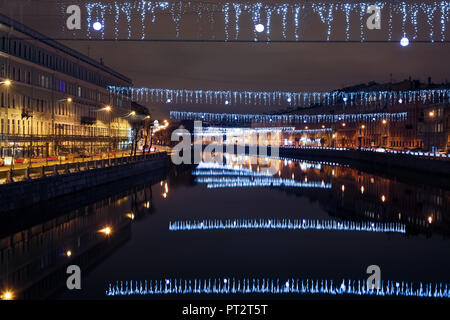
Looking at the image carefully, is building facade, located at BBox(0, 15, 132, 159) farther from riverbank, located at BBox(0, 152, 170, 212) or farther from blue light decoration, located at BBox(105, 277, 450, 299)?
blue light decoration, located at BBox(105, 277, 450, 299)

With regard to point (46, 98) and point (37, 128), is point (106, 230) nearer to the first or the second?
point (37, 128)

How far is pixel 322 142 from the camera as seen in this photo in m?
117

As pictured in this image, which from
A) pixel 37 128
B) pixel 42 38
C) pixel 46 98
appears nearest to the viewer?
pixel 37 128

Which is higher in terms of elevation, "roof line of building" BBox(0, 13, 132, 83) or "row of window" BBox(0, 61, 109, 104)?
"roof line of building" BBox(0, 13, 132, 83)

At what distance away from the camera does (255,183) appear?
46.3 meters

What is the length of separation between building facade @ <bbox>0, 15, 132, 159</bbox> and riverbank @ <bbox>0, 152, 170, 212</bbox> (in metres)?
5.01

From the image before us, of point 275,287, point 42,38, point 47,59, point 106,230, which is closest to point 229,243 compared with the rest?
point 106,230

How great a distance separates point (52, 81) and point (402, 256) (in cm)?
3864

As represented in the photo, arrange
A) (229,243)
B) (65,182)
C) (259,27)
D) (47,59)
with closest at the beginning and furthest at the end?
(259,27), (229,243), (65,182), (47,59)

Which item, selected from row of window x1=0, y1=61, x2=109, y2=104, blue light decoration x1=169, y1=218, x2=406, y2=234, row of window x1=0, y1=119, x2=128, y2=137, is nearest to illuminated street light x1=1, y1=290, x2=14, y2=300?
blue light decoration x1=169, y1=218, x2=406, y2=234

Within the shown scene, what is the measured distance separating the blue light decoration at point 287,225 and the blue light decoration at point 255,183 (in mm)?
17277

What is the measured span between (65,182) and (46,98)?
21.1 metres

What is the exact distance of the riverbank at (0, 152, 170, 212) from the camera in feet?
70.8

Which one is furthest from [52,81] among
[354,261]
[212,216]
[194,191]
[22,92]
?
[354,261]
